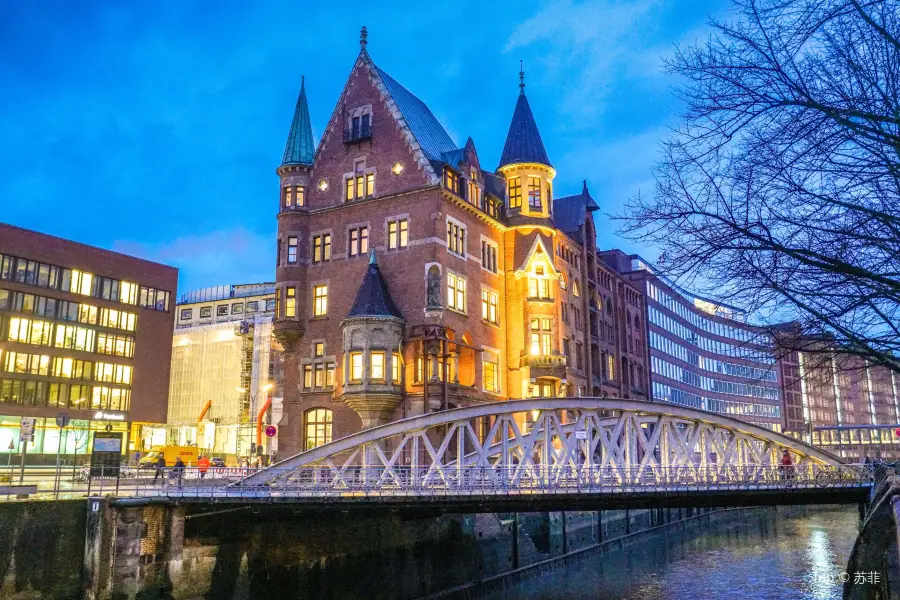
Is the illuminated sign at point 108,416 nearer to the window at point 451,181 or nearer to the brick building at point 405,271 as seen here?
the brick building at point 405,271

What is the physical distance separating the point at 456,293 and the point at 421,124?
1153 centimetres

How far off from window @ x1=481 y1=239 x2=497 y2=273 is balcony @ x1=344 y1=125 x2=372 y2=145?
32.5ft

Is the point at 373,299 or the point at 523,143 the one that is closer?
the point at 373,299

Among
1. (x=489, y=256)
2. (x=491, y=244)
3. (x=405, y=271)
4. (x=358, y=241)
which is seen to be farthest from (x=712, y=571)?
(x=358, y=241)

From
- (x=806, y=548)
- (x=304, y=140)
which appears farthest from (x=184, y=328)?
(x=806, y=548)

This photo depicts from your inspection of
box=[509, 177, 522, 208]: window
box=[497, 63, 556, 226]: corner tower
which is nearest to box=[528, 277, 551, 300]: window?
box=[497, 63, 556, 226]: corner tower

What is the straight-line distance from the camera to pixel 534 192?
54.8 metres

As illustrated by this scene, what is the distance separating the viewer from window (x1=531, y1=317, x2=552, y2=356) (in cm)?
5250

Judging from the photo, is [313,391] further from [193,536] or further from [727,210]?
[727,210]

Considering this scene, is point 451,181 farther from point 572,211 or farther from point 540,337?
point 572,211

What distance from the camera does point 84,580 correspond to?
78.2ft

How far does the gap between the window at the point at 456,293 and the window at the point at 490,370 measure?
12.1 ft

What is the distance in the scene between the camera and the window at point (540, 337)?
172ft

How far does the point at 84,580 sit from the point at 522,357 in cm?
3290
